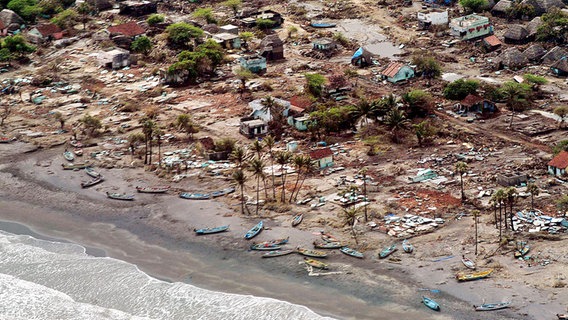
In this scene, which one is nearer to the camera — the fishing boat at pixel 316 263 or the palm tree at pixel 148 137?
the fishing boat at pixel 316 263

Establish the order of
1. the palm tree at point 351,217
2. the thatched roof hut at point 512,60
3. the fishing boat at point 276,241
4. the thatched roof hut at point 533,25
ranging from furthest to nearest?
the thatched roof hut at point 533,25, the thatched roof hut at point 512,60, the fishing boat at point 276,241, the palm tree at point 351,217

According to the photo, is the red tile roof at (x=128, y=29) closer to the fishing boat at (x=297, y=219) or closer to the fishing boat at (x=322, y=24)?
the fishing boat at (x=322, y=24)

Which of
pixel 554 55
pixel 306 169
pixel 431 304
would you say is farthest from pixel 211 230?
pixel 554 55

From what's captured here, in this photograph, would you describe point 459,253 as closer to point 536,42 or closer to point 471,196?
point 471,196

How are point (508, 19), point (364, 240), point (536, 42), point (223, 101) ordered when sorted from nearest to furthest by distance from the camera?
point (364, 240) → point (223, 101) → point (536, 42) → point (508, 19)

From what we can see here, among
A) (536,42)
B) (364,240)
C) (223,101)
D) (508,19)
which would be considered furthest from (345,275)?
(508,19)

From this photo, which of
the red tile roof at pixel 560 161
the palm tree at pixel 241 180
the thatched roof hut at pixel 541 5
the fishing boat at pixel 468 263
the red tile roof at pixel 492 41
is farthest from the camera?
the thatched roof hut at pixel 541 5

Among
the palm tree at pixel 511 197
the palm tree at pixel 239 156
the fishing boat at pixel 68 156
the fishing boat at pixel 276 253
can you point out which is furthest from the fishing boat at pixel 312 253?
the fishing boat at pixel 68 156
